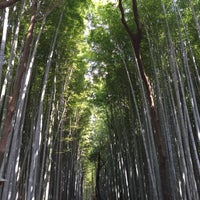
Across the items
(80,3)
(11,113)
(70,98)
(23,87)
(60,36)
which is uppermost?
(80,3)

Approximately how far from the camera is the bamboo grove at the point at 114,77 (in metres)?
3.78

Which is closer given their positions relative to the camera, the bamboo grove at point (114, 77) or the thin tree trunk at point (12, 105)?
the thin tree trunk at point (12, 105)

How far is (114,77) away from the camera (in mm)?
6465

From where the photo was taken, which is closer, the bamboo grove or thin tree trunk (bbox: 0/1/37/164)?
thin tree trunk (bbox: 0/1/37/164)

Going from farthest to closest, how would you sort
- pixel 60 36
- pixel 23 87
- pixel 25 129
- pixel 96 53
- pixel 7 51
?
pixel 96 53 → pixel 25 129 → pixel 60 36 → pixel 7 51 → pixel 23 87

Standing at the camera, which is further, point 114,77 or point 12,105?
point 114,77

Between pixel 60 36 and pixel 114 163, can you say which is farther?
pixel 114 163

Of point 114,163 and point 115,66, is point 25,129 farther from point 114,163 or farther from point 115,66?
point 114,163

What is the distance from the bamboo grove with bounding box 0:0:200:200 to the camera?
12.4 feet

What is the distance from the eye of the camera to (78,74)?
22.2 ft

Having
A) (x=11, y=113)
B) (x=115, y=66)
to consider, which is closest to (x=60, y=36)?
(x=115, y=66)

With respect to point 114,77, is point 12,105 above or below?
below

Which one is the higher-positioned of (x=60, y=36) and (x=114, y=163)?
(x=60, y=36)

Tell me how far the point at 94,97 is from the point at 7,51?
3948 millimetres
